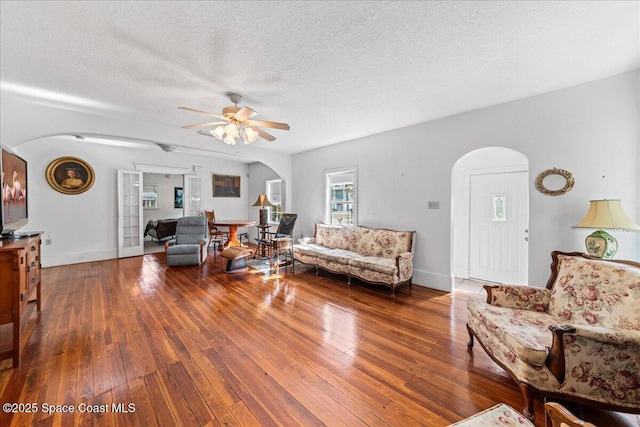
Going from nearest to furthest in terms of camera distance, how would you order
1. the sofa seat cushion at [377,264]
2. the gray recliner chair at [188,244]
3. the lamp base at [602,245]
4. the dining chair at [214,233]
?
1. the lamp base at [602,245]
2. the sofa seat cushion at [377,264]
3. the gray recliner chair at [188,244]
4. the dining chair at [214,233]

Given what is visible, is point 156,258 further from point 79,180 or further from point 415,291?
point 415,291

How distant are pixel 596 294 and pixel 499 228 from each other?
2391mm

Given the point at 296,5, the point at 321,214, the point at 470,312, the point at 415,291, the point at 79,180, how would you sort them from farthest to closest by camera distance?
the point at 321,214, the point at 79,180, the point at 415,291, the point at 470,312, the point at 296,5

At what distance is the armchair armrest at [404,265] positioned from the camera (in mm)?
3430

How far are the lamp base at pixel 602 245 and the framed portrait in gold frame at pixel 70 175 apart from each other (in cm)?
827

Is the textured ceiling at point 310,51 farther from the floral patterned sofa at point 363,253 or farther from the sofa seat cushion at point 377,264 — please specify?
Result: the sofa seat cushion at point 377,264

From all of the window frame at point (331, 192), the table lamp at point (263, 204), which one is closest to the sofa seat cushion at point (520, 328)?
the window frame at point (331, 192)

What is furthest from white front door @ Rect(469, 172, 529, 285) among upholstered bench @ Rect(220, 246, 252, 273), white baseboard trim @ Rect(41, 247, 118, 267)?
white baseboard trim @ Rect(41, 247, 118, 267)

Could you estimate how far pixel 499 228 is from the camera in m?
3.90

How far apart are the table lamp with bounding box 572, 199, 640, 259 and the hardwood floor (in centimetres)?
139

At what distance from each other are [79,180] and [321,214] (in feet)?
17.3

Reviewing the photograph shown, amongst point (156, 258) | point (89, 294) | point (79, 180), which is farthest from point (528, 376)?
point (79, 180)

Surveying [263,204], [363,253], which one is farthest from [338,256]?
[263,204]

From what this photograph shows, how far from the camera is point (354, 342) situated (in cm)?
226
